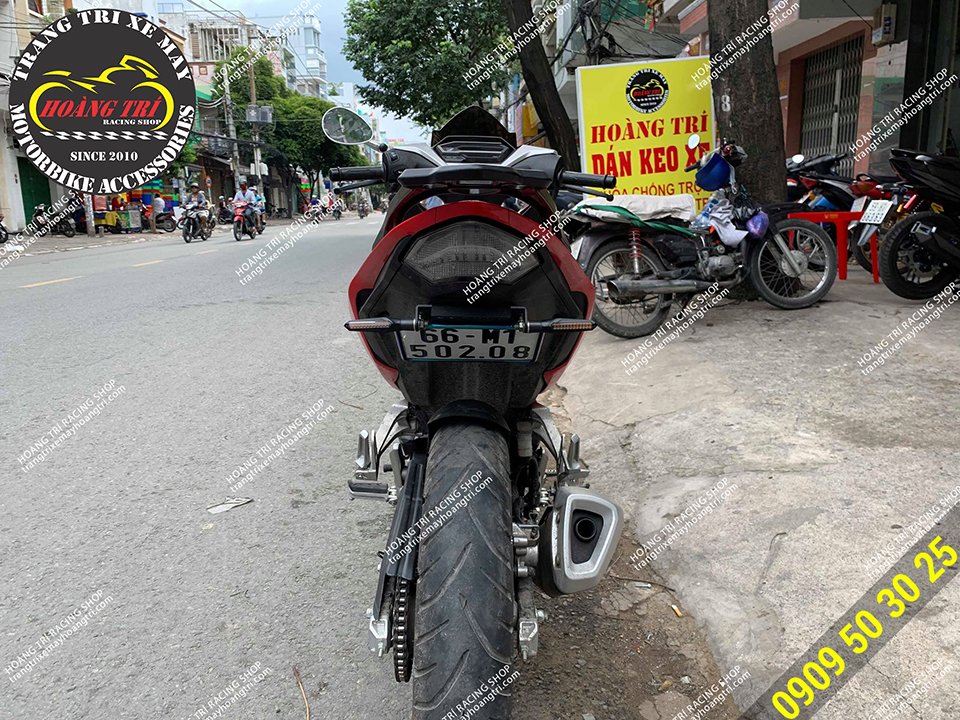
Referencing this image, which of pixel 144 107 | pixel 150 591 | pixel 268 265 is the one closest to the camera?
pixel 150 591

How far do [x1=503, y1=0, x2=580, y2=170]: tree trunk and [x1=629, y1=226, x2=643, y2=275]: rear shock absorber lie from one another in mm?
4154

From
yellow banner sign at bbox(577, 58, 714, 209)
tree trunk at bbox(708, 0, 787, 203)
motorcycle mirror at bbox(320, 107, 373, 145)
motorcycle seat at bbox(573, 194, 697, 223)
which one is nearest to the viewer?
motorcycle mirror at bbox(320, 107, 373, 145)

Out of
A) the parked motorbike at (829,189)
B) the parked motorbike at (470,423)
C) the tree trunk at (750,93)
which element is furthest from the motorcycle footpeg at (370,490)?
the parked motorbike at (829,189)

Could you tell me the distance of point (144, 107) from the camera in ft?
66.5

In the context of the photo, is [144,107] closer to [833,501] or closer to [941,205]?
[941,205]

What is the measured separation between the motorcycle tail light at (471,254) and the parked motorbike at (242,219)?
19.0 metres

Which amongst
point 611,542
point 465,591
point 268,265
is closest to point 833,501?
point 611,542

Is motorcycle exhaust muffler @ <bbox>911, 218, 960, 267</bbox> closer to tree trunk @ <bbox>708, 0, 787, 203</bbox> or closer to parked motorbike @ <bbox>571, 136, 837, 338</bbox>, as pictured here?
parked motorbike @ <bbox>571, 136, 837, 338</bbox>

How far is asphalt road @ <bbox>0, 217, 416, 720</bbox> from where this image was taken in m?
2.10

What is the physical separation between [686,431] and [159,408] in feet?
9.59

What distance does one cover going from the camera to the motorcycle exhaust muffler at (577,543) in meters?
1.69

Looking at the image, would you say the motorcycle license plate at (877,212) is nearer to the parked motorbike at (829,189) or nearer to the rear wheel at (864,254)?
the parked motorbike at (829,189)

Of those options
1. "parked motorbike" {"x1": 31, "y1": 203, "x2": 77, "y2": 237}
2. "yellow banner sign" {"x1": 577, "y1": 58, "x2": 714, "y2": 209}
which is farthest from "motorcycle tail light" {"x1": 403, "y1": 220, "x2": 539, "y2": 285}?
"parked motorbike" {"x1": 31, "y1": 203, "x2": 77, "y2": 237}

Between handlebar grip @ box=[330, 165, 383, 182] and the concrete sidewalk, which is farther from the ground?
handlebar grip @ box=[330, 165, 383, 182]
